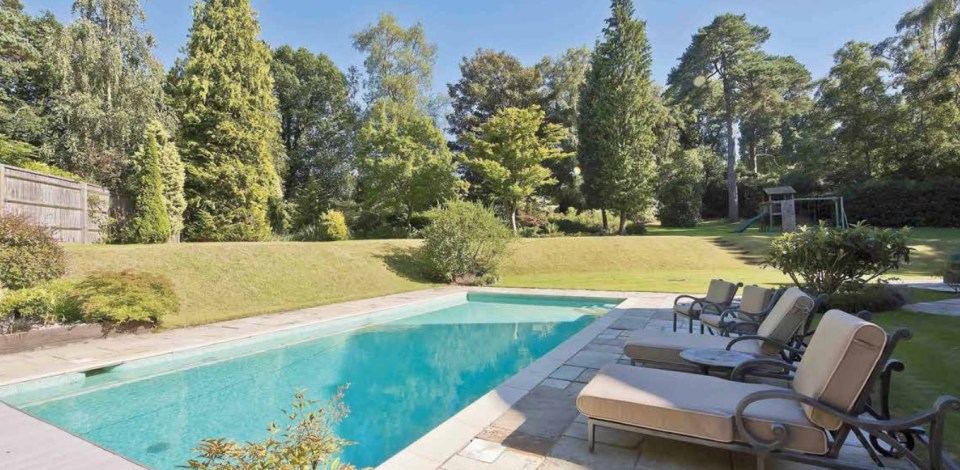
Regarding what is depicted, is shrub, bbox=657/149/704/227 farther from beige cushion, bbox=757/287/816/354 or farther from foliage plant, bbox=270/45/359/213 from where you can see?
beige cushion, bbox=757/287/816/354

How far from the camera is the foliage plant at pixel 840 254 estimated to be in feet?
21.5

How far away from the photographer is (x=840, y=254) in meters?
6.71

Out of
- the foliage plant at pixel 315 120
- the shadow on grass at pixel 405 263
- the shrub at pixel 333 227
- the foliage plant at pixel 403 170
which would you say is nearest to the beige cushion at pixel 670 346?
the shadow on grass at pixel 405 263

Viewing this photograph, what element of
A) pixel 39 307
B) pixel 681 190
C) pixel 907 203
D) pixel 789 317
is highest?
pixel 681 190

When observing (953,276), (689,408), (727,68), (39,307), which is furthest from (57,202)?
(727,68)

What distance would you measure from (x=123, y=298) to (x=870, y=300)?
1146 centimetres

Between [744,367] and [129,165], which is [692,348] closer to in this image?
[744,367]

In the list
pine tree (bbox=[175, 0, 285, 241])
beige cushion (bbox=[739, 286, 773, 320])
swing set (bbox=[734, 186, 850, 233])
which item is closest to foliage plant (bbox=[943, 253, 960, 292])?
beige cushion (bbox=[739, 286, 773, 320])

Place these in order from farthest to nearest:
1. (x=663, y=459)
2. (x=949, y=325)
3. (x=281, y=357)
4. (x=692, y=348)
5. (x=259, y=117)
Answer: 1. (x=259, y=117)
2. (x=281, y=357)
3. (x=949, y=325)
4. (x=692, y=348)
5. (x=663, y=459)

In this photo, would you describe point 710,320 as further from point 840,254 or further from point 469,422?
point 469,422

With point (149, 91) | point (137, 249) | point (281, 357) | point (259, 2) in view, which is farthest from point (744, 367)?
point (259, 2)

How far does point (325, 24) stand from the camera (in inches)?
867

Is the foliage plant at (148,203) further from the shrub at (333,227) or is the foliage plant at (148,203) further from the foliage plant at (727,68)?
the foliage plant at (727,68)

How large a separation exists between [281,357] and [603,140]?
70.9 feet
